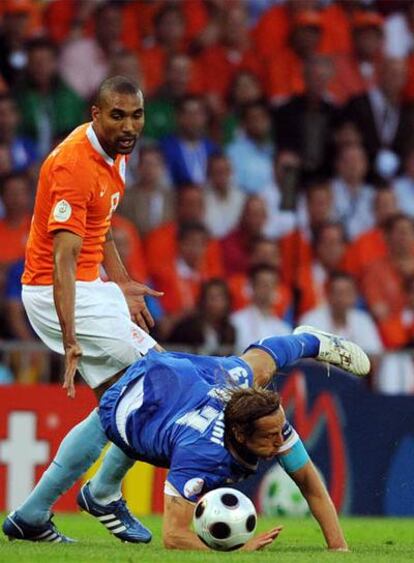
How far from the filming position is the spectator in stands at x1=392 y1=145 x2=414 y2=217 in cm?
1627

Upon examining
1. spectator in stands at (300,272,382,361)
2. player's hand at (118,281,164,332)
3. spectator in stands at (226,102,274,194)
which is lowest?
spectator in stands at (300,272,382,361)

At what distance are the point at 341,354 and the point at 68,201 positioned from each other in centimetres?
164

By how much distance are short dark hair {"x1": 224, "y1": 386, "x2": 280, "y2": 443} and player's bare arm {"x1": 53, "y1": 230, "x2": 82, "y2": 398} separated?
1058 millimetres

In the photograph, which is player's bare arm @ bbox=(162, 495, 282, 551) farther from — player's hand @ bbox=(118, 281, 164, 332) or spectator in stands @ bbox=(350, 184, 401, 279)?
spectator in stands @ bbox=(350, 184, 401, 279)

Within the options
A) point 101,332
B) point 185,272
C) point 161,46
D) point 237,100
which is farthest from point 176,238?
point 101,332

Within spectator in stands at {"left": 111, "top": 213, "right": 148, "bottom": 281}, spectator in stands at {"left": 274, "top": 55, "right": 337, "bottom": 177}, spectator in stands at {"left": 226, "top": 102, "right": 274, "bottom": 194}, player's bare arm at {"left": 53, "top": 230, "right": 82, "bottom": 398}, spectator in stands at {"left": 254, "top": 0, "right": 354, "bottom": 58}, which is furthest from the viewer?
spectator in stands at {"left": 254, "top": 0, "right": 354, "bottom": 58}

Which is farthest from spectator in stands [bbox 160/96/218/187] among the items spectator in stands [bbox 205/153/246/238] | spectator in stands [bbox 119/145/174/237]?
spectator in stands [bbox 119/145/174/237]

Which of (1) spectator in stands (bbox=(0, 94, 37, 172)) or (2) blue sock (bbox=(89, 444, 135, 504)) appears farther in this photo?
(1) spectator in stands (bbox=(0, 94, 37, 172))

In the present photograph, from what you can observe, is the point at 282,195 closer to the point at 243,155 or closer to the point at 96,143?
the point at 243,155

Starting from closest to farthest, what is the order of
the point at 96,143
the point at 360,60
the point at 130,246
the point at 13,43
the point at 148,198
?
the point at 96,143, the point at 130,246, the point at 148,198, the point at 13,43, the point at 360,60

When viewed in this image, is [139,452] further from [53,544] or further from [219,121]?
[219,121]

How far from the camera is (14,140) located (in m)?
14.5

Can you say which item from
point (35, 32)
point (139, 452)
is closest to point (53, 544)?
point (139, 452)

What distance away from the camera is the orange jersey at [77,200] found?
8.44 meters
